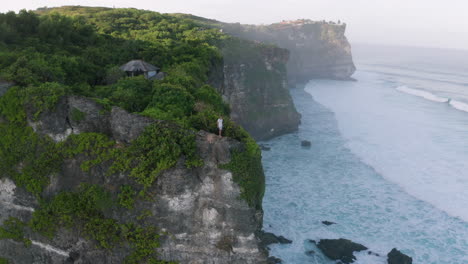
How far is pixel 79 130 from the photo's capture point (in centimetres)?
1476

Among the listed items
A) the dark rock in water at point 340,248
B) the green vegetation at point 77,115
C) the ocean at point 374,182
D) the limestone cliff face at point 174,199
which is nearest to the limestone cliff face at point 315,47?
the ocean at point 374,182

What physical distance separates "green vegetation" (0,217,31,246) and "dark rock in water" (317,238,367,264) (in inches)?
691

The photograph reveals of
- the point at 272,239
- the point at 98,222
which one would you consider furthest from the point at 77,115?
the point at 272,239

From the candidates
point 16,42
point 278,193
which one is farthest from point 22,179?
point 278,193

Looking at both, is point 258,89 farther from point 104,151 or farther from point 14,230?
point 14,230

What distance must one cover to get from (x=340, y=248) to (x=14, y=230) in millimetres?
19066

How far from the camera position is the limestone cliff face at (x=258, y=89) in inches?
1719

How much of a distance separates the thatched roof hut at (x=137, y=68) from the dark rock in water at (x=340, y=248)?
16338 mm

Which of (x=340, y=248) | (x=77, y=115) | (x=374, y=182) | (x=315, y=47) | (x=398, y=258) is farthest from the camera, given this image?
(x=315, y=47)

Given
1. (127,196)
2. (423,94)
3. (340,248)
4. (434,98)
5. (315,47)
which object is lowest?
(340,248)

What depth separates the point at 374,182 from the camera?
109 ft

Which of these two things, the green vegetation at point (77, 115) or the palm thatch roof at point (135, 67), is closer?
the green vegetation at point (77, 115)

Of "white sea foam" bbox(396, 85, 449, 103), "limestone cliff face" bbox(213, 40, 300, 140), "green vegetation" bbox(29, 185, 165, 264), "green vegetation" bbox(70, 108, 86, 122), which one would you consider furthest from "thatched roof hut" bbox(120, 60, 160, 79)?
"white sea foam" bbox(396, 85, 449, 103)

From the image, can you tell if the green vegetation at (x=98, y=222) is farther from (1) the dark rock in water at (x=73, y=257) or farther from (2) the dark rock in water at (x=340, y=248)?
(2) the dark rock in water at (x=340, y=248)
